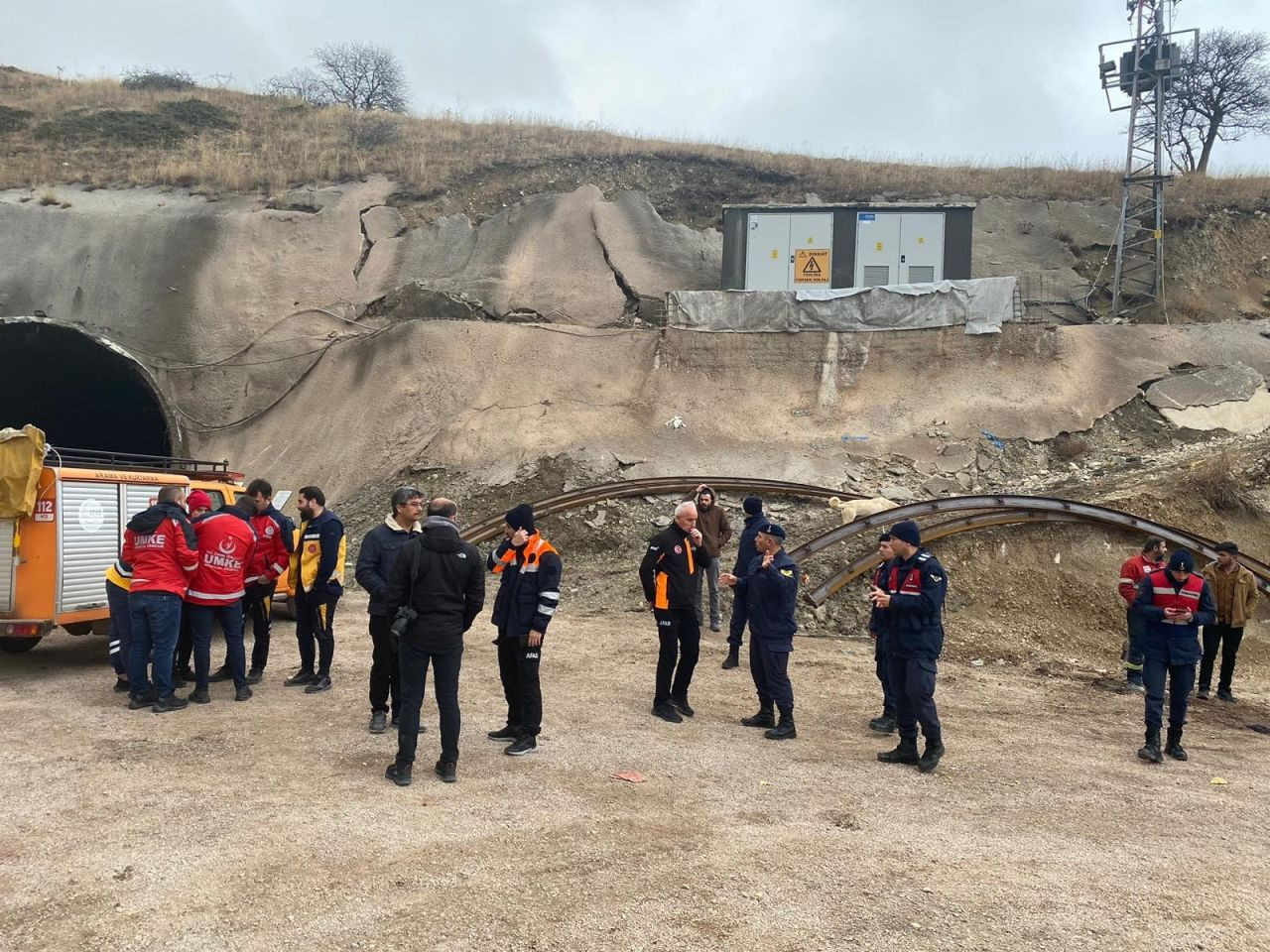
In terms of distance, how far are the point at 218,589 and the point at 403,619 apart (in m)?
2.75

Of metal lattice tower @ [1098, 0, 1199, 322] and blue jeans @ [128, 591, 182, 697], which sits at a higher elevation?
metal lattice tower @ [1098, 0, 1199, 322]

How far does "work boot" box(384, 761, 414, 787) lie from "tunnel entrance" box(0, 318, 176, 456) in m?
16.6

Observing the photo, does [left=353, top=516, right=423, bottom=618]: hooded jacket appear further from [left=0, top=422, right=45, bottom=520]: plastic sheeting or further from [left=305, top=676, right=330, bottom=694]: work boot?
[left=0, top=422, right=45, bottom=520]: plastic sheeting

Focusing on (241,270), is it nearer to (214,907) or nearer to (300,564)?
(300,564)

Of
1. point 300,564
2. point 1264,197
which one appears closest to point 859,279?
point 1264,197

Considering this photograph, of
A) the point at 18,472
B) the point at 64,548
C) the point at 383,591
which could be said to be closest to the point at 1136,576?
the point at 383,591

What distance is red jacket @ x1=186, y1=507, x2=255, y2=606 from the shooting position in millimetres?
7301

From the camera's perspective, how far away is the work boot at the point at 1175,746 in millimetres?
7156

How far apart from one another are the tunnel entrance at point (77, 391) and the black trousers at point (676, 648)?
52.5 ft

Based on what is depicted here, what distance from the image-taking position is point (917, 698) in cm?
644

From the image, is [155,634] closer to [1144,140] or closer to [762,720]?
[762,720]

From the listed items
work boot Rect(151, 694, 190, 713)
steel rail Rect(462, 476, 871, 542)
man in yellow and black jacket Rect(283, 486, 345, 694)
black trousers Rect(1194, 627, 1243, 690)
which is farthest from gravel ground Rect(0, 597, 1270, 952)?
steel rail Rect(462, 476, 871, 542)

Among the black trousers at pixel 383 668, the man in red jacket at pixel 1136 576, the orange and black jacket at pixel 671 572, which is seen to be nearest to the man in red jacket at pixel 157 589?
the black trousers at pixel 383 668

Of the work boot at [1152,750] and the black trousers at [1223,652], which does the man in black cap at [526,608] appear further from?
the black trousers at [1223,652]
